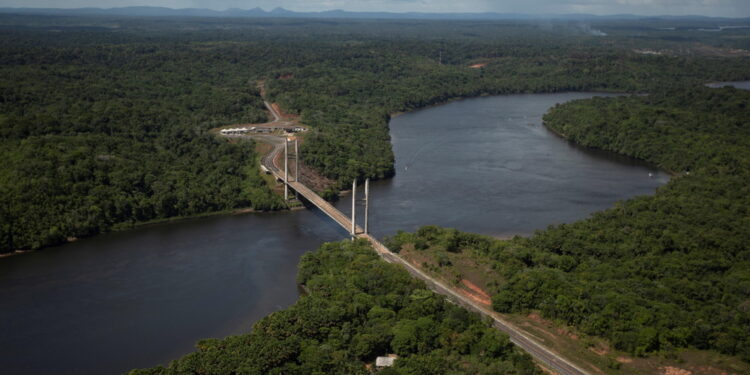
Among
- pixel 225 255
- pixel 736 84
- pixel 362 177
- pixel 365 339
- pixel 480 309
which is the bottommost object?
pixel 225 255

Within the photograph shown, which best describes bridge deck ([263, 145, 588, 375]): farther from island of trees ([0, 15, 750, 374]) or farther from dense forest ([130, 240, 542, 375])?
dense forest ([130, 240, 542, 375])

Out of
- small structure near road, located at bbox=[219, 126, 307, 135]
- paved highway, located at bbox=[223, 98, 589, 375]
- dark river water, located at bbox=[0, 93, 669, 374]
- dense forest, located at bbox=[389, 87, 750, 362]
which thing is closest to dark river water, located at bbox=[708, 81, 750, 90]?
dark river water, located at bbox=[0, 93, 669, 374]

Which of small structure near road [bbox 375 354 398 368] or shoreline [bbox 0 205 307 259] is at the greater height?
small structure near road [bbox 375 354 398 368]

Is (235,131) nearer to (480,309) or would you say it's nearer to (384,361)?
(480,309)

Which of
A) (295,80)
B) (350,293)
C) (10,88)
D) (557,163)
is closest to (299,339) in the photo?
(350,293)

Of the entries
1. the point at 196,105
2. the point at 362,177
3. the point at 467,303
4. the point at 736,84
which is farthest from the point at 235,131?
the point at 736,84
